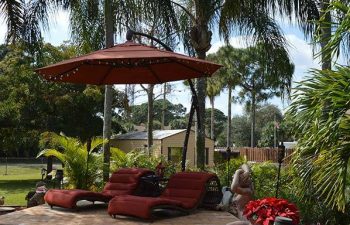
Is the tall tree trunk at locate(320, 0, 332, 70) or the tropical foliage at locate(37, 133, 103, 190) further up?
the tall tree trunk at locate(320, 0, 332, 70)

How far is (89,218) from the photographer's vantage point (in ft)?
24.0

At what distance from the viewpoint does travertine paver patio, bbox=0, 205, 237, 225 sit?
6957mm

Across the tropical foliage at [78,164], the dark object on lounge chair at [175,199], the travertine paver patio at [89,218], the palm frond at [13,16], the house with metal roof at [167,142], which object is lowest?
the travertine paver patio at [89,218]

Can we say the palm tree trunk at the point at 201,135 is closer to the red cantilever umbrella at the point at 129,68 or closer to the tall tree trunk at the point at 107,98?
the tall tree trunk at the point at 107,98

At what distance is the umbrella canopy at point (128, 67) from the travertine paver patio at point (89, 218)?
2.51 meters

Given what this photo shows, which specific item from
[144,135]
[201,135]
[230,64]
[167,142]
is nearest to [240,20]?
[201,135]

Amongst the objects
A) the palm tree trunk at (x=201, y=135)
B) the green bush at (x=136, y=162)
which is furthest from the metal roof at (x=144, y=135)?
the green bush at (x=136, y=162)

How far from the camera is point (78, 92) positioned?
25.5m

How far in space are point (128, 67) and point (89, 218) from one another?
13.0 feet

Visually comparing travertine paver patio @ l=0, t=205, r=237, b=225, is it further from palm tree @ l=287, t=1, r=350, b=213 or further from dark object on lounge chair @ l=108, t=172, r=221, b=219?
palm tree @ l=287, t=1, r=350, b=213

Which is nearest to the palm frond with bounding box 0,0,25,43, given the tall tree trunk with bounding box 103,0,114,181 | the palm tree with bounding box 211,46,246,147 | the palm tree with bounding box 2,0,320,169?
the palm tree with bounding box 2,0,320,169

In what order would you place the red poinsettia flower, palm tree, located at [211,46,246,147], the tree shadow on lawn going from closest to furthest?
the red poinsettia flower < the tree shadow on lawn < palm tree, located at [211,46,246,147]

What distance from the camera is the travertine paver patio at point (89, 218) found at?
696 cm

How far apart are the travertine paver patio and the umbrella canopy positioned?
2.51 metres
